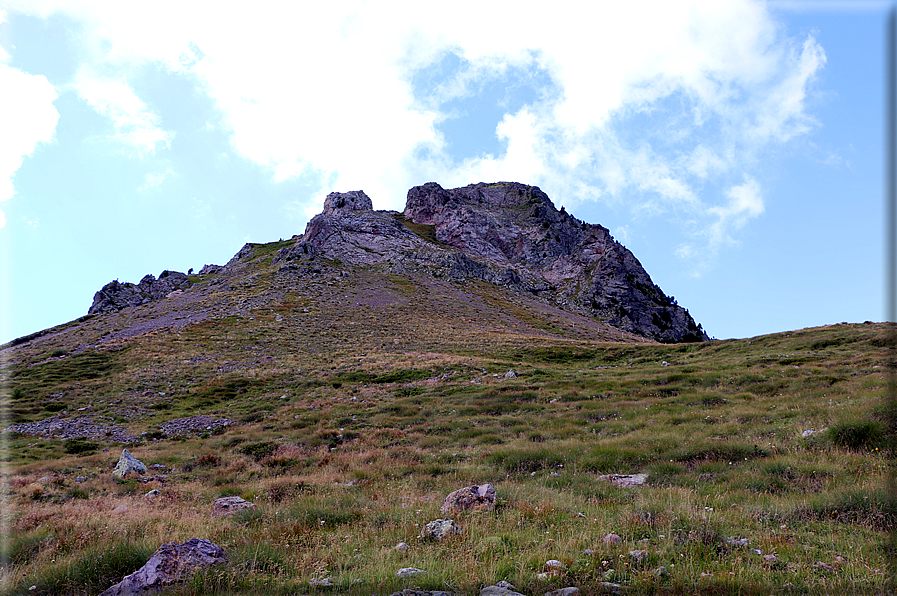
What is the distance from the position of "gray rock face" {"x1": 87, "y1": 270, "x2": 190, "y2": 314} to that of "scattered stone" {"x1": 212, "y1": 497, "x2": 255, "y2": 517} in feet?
289

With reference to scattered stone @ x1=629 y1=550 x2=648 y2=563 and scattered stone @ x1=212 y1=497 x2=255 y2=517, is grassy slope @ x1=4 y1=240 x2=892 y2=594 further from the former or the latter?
scattered stone @ x1=212 y1=497 x2=255 y2=517

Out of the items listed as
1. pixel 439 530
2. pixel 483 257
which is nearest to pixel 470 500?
pixel 439 530

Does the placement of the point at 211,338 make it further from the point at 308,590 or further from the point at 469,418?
the point at 308,590

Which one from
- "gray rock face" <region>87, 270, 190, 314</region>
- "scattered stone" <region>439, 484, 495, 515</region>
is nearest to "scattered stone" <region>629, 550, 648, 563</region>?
"scattered stone" <region>439, 484, 495, 515</region>

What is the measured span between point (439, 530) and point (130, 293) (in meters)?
105

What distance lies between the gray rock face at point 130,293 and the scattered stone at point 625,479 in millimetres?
94504

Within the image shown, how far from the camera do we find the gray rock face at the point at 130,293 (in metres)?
83.0

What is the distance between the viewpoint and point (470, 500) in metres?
9.67

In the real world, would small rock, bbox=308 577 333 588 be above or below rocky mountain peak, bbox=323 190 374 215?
below

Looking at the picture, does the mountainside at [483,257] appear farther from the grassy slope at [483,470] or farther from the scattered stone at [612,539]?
the scattered stone at [612,539]

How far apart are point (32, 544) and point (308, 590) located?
6.50 m

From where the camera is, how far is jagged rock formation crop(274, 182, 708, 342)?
103 m

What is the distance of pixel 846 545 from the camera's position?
6426 mm

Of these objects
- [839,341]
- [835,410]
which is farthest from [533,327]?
[835,410]
